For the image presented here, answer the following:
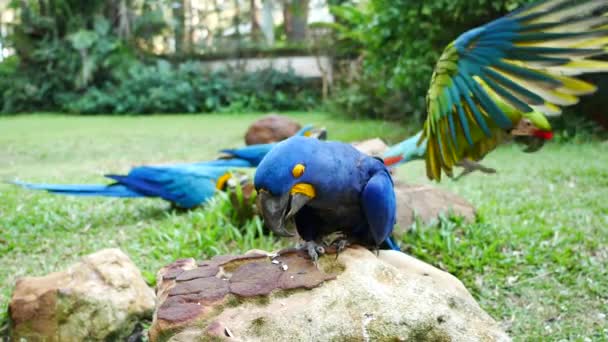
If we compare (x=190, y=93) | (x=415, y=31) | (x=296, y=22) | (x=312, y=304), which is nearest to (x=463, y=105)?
(x=312, y=304)

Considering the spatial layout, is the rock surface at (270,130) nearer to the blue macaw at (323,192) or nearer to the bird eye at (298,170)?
the blue macaw at (323,192)

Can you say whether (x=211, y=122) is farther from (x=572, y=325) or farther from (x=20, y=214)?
(x=572, y=325)

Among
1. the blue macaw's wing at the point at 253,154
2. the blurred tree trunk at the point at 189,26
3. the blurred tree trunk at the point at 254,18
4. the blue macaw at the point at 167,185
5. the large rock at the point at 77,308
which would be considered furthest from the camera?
the blurred tree trunk at the point at 254,18

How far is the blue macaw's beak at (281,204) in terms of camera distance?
165 centimetres

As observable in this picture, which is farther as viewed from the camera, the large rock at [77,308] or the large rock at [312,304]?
the large rock at [77,308]

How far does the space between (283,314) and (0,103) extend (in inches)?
518

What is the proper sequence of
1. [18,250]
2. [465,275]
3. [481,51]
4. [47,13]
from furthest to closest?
[47,13] < [18,250] < [465,275] < [481,51]

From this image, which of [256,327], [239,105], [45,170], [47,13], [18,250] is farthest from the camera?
[47,13]

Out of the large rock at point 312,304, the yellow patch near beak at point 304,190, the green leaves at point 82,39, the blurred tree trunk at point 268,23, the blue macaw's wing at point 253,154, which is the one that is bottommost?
the blue macaw's wing at point 253,154

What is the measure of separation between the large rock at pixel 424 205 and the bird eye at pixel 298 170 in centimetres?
155

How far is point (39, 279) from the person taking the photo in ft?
8.15

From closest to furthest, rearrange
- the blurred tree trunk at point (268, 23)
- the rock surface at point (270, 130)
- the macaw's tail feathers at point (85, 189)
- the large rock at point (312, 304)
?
the large rock at point (312, 304), the macaw's tail feathers at point (85, 189), the rock surface at point (270, 130), the blurred tree trunk at point (268, 23)

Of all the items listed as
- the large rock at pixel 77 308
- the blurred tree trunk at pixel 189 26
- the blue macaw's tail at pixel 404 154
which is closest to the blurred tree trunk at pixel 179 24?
the blurred tree trunk at pixel 189 26

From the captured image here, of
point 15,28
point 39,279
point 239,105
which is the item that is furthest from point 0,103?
point 39,279
